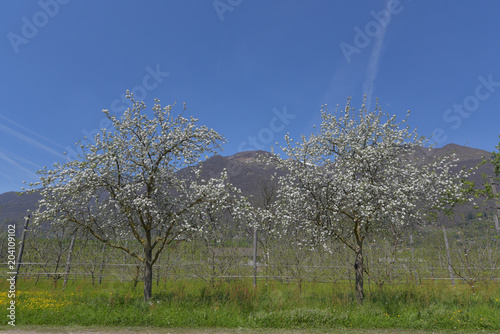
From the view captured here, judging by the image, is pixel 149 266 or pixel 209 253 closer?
pixel 149 266

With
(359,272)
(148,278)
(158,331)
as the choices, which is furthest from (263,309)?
(148,278)

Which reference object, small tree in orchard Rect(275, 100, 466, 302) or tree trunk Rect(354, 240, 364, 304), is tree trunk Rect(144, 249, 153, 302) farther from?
tree trunk Rect(354, 240, 364, 304)

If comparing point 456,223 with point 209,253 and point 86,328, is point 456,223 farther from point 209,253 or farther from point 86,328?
point 86,328

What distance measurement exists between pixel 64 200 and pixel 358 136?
39.8 ft

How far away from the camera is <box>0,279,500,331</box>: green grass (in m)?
10.1

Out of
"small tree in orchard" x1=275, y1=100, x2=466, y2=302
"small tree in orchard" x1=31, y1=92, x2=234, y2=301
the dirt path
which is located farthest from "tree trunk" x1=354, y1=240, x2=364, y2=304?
"small tree in orchard" x1=31, y1=92, x2=234, y2=301

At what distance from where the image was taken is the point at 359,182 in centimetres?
1183

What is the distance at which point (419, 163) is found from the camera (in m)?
13.5

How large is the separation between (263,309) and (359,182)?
619 cm

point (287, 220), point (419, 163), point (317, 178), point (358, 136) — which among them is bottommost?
point (287, 220)

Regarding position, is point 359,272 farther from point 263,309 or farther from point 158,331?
point 158,331

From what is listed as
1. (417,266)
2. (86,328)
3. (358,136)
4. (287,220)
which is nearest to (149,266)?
(86,328)

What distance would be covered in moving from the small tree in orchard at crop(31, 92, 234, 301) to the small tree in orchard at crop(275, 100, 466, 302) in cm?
325

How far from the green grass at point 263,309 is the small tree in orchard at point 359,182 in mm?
1854
